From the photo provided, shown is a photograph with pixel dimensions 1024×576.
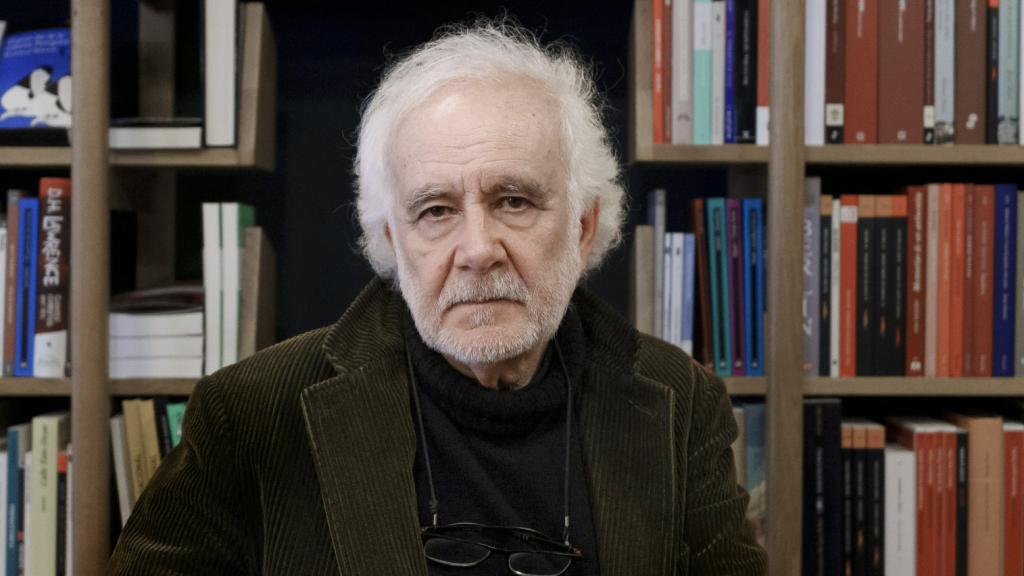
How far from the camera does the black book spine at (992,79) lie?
5.54ft

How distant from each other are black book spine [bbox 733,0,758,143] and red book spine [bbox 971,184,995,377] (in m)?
0.41

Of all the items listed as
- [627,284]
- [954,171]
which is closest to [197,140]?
[627,284]

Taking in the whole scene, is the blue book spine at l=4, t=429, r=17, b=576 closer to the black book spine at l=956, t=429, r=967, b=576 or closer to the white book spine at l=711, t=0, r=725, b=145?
the white book spine at l=711, t=0, r=725, b=145

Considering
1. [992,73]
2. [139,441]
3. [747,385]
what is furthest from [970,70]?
[139,441]

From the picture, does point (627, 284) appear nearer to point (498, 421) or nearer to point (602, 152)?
point (602, 152)

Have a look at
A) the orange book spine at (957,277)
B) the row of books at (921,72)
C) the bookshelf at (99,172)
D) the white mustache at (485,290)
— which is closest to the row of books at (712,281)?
the row of books at (921,72)

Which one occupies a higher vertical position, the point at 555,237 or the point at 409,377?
the point at 555,237

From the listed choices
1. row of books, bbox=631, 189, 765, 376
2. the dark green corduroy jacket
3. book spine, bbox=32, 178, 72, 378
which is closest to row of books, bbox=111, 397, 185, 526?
book spine, bbox=32, 178, 72, 378

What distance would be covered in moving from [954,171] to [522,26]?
3.02 feet

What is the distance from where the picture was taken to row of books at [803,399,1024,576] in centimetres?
170

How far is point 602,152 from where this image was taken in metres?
1.36

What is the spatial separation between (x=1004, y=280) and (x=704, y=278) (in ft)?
1.70

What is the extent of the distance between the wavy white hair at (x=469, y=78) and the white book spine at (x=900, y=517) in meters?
0.74

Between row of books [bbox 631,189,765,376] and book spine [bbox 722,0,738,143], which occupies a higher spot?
book spine [bbox 722,0,738,143]
